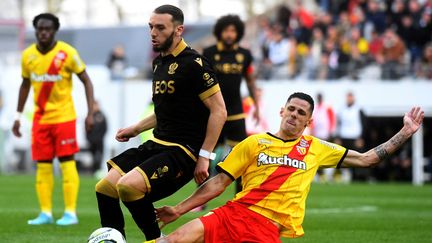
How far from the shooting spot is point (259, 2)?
5628 centimetres

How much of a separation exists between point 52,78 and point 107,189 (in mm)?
3856

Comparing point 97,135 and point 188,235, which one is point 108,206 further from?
point 97,135

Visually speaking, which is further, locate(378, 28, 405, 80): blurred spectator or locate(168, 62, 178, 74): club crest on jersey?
locate(378, 28, 405, 80): blurred spectator

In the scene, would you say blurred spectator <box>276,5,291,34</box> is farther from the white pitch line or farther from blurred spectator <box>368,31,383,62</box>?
the white pitch line

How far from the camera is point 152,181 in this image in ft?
28.2

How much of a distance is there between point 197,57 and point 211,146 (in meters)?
0.81

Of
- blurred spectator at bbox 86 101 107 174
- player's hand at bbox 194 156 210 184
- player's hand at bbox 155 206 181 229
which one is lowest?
blurred spectator at bbox 86 101 107 174

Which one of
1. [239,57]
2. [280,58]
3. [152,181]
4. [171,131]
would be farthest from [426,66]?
[152,181]

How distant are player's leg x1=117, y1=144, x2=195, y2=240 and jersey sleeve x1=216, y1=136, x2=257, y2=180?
486 mm

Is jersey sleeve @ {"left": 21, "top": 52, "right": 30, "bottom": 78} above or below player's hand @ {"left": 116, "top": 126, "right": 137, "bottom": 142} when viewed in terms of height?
above

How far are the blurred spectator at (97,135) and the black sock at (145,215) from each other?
18.7m

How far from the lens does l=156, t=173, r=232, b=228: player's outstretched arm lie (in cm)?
845

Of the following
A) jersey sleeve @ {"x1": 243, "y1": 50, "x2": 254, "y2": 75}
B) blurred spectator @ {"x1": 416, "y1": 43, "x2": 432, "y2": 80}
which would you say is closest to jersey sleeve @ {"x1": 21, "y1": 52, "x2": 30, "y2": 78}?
jersey sleeve @ {"x1": 243, "y1": 50, "x2": 254, "y2": 75}

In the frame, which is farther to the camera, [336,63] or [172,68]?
[336,63]
